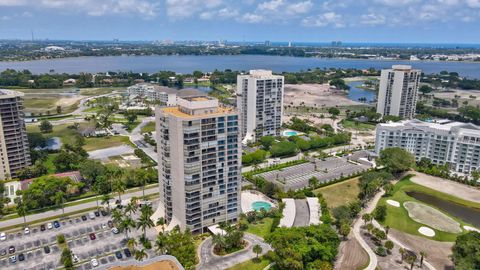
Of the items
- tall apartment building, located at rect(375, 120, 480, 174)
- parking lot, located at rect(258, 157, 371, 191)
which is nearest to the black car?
parking lot, located at rect(258, 157, 371, 191)

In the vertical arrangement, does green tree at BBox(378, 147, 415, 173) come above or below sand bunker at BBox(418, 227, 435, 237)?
above

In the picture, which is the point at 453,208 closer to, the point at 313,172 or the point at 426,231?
the point at 426,231

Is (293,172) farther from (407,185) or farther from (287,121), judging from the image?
(287,121)

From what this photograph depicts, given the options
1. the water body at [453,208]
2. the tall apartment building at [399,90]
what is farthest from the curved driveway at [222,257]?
the tall apartment building at [399,90]

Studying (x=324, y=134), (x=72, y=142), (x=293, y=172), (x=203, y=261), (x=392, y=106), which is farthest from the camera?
(x=392, y=106)

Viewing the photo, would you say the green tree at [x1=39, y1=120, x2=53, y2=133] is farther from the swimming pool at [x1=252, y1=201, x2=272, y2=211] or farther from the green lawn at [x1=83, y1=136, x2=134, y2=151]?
the swimming pool at [x1=252, y1=201, x2=272, y2=211]

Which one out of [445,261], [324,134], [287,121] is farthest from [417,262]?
[287,121]

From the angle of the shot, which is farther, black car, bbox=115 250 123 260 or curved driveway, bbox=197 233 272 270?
black car, bbox=115 250 123 260

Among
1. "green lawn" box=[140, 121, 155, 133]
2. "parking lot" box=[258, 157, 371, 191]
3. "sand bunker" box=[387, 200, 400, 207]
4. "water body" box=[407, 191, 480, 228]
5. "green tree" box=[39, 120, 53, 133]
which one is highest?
"green tree" box=[39, 120, 53, 133]

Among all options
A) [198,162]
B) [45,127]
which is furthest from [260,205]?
[45,127]
